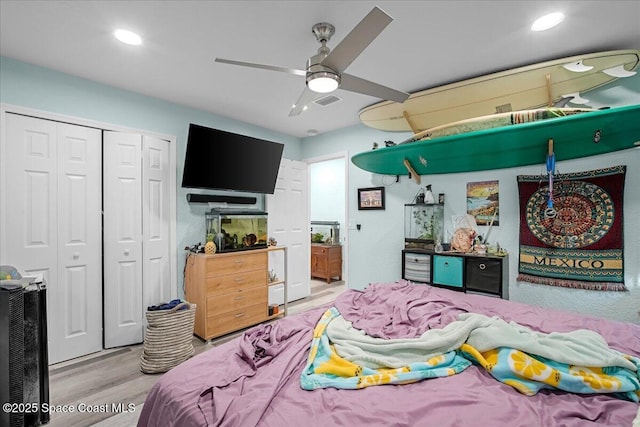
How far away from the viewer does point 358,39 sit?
4.50 ft

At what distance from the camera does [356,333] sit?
1.50 metres

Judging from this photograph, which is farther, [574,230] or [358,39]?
[574,230]

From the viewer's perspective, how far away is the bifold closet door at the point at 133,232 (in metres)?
2.79

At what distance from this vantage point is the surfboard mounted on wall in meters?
2.11

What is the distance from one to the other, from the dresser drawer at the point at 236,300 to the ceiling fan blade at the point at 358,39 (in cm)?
251

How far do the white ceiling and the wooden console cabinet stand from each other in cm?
336

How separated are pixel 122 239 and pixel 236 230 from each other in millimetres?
1126

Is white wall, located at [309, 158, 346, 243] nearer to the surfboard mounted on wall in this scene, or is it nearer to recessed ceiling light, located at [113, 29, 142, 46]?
the surfboard mounted on wall

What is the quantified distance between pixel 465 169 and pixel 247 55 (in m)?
2.24

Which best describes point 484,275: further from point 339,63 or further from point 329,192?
point 329,192

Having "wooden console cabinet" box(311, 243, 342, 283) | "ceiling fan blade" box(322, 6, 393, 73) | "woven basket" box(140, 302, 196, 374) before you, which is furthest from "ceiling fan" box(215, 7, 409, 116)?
"wooden console cabinet" box(311, 243, 342, 283)

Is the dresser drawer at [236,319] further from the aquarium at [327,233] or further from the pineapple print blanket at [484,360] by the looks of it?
the aquarium at [327,233]

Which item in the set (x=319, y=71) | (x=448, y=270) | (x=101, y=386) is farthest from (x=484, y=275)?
(x=101, y=386)

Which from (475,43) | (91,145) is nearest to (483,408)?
(475,43)
